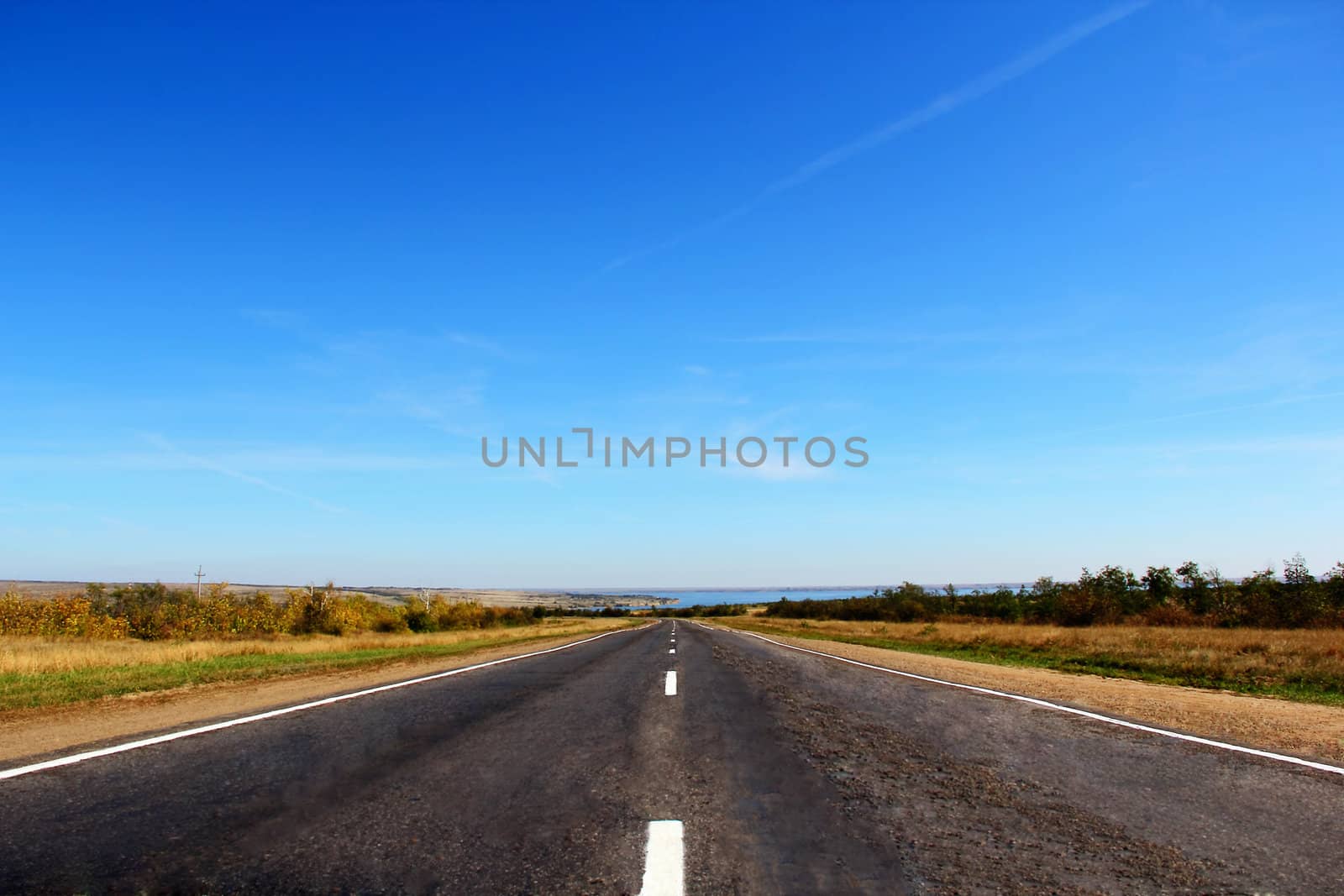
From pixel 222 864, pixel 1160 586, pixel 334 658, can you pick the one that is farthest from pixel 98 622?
pixel 1160 586

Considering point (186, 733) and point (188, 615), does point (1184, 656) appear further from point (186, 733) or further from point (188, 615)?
point (188, 615)

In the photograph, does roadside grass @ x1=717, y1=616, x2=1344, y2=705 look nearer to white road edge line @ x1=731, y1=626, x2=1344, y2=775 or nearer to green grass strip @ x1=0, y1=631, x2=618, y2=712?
white road edge line @ x1=731, y1=626, x2=1344, y2=775

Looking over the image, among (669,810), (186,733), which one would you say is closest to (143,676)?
(186,733)

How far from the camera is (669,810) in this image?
447 centimetres

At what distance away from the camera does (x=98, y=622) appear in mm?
40375

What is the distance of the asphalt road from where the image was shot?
3.42m

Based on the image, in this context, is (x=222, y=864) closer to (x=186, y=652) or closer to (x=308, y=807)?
(x=308, y=807)

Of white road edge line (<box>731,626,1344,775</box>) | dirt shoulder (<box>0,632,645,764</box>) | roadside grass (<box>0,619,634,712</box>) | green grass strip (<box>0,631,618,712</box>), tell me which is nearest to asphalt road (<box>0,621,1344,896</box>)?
white road edge line (<box>731,626,1344,775</box>)

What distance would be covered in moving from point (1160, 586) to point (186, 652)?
229 feet

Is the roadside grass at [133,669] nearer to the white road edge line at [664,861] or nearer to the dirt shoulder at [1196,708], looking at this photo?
the white road edge line at [664,861]

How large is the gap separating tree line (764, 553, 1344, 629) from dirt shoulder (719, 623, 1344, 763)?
→ 3287 centimetres

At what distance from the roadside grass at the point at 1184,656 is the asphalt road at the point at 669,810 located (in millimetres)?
10930

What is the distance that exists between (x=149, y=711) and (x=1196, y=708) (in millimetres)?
15108

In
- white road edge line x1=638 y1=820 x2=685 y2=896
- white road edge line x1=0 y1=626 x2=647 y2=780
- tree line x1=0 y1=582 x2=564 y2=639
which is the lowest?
tree line x1=0 y1=582 x2=564 y2=639
